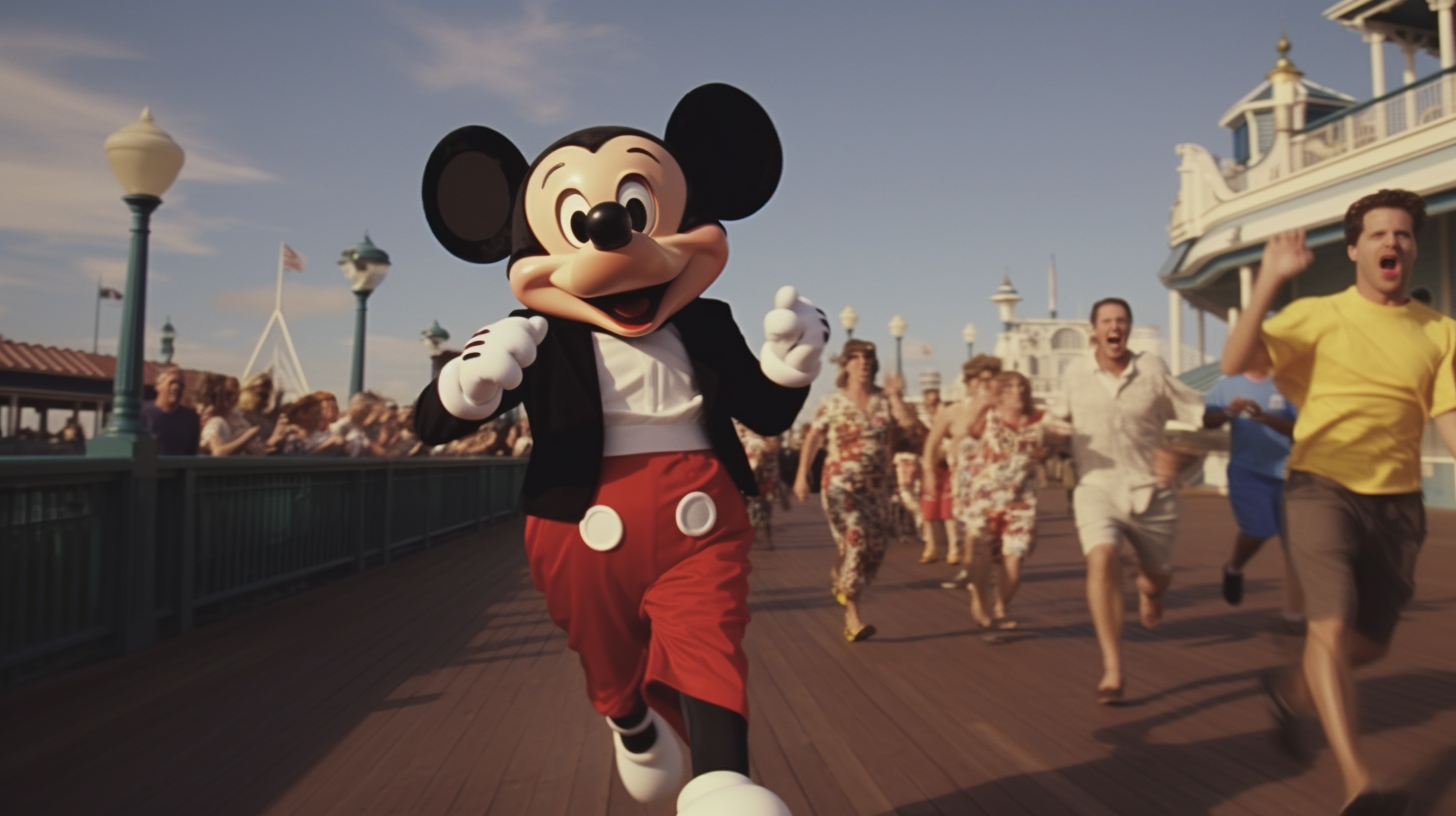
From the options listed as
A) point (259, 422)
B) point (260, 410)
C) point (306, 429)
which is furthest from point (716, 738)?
point (306, 429)

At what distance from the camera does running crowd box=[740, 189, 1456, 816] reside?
3730 millimetres

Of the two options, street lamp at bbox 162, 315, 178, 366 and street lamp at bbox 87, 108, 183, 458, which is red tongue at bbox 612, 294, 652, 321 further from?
street lamp at bbox 162, 315, 178, 366

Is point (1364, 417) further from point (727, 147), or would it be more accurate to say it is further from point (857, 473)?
point (857, 473)

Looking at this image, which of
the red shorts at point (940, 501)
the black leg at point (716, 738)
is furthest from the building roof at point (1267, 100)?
the black leg at point (716, 738)

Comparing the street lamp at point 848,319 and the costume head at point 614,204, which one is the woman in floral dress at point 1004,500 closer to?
the costume head at point 614,204

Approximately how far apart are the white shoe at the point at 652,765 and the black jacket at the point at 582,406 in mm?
685

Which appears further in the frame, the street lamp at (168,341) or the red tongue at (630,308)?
the street lamp at (168,341)

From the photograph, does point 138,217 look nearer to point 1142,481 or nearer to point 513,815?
point 513,815

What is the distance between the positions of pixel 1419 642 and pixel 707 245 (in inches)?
227

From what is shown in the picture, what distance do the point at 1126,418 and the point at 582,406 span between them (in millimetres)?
3423

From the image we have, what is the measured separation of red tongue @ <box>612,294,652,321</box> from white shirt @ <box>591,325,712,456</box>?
3.1 inches

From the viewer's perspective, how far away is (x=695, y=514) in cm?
294

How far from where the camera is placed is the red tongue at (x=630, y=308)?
3.08m

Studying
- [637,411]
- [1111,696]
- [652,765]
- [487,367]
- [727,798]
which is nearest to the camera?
[727,798]
